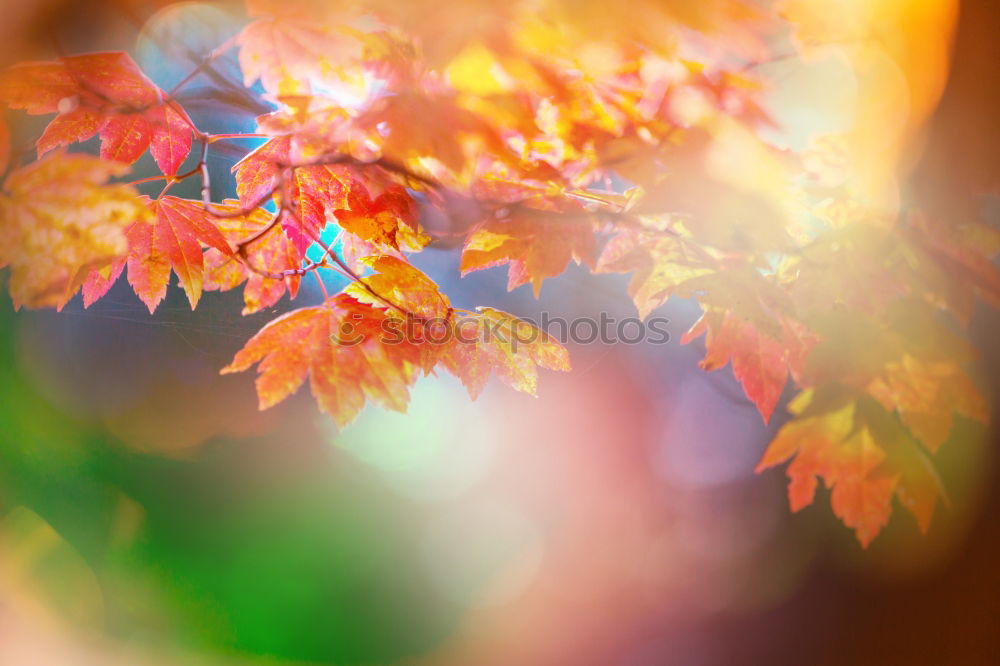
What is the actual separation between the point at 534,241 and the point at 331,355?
240 mm

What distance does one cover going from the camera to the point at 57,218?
36 cm

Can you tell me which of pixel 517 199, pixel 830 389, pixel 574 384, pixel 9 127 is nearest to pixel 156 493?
pixel 9 127

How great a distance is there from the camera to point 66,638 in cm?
83

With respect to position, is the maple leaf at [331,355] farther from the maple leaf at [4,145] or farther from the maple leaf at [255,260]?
the maple leaf at [4,145]

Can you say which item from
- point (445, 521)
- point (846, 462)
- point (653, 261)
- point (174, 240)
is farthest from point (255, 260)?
point (846, 462)

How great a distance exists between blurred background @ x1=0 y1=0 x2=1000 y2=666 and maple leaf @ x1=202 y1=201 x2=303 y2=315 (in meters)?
0.10

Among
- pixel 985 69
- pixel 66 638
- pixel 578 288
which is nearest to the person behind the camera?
pixel 985 69

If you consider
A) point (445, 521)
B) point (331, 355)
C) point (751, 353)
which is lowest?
point (445, 521)

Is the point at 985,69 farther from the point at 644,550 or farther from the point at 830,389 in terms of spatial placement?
the point at 644,550

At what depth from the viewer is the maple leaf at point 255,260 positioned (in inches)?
19.5

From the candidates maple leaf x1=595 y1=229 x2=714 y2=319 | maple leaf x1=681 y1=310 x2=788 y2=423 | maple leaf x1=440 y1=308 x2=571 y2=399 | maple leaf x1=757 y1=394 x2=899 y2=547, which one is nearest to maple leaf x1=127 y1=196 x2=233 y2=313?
maple leaf x1=440 y1=308 x2=571 y2=399

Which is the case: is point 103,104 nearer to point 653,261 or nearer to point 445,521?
point 653,261

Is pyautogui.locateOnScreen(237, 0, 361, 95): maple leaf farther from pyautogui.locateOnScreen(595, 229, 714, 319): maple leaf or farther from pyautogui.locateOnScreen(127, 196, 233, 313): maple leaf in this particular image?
pyautogui.locateOnScreen(595, 229, 714, 319): maple leaf

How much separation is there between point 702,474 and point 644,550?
149 mm
